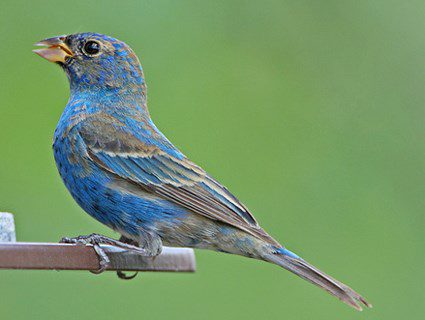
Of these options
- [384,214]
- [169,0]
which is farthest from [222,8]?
[384,214]

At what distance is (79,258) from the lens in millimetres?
4500

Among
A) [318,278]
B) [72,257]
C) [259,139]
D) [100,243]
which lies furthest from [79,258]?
[259,139]

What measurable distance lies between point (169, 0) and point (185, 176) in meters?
2.06

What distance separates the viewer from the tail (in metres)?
5.14

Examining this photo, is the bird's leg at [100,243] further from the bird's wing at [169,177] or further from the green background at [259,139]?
the green background at [259,139]

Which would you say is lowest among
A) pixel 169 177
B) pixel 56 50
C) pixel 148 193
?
pixel 148 193

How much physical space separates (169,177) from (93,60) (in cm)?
77

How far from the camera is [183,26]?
727 cm

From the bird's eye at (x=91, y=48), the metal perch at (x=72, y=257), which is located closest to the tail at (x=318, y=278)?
the metal perch at (x=72, y=257)

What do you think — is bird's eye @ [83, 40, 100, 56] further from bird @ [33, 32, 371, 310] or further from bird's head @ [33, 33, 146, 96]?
bird @ [33, 32, 371, 310]

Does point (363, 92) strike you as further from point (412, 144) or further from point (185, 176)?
point (185, 176)

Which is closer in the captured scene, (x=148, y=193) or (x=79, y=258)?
(x=79, y=258)

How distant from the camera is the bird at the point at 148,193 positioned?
5344mm

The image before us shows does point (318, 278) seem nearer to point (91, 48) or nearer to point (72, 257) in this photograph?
point (72, 257)
